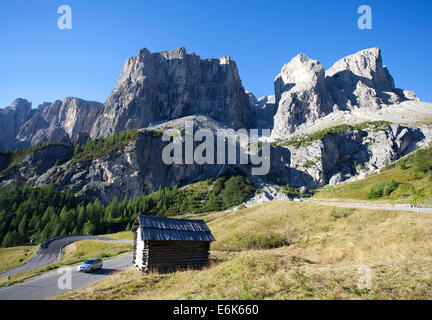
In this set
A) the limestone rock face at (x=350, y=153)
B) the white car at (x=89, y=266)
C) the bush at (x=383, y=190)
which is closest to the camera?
the white car at (x=89, y=266)

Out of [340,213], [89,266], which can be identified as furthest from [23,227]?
[340,213]

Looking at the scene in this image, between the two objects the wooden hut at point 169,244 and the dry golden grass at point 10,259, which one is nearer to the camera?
the wooden hut at point 169,244

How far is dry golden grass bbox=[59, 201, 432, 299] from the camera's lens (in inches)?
450

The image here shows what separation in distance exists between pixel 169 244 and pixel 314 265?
1295cm

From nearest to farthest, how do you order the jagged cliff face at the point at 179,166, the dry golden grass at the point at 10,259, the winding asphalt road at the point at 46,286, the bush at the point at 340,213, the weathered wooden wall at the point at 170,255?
the winding asphalt road at the point at 46,286, the weathered wooden wall at the point at 170,255, the bush at the point at 340,213, the dry golden grass at the point at 10,259, the jagged cliff face at the point at 179,166

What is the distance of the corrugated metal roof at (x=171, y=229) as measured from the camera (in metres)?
21.5

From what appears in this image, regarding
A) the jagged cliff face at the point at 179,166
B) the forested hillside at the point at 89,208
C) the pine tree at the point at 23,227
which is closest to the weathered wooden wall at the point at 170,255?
the forested hillside at the point at 89,208

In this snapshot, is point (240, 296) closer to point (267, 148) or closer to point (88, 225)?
point (88, 225)

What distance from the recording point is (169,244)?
22.2 meters

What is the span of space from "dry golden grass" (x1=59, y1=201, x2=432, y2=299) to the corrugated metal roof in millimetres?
3203

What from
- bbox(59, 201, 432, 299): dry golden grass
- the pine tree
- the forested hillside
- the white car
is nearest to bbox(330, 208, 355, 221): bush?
bbox(59, 201, 432, 299): dry golden grass

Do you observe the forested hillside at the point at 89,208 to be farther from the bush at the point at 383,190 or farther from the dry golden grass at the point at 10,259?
the bush at the point at 383,190

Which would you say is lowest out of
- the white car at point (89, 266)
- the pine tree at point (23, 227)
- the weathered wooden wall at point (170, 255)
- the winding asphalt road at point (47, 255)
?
the pine tree at point (23, 227)
